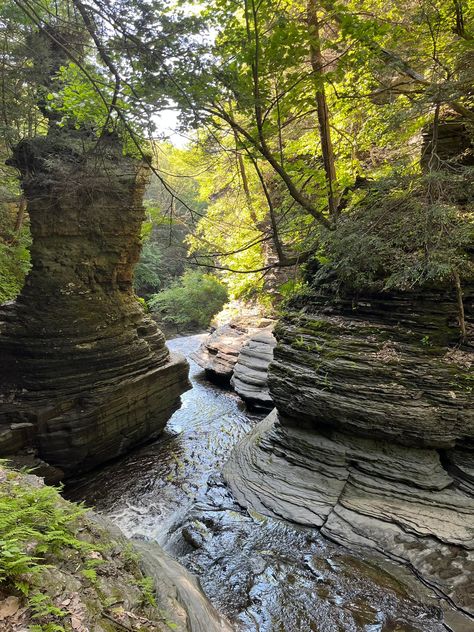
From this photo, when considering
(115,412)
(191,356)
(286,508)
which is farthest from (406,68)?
(191,356)

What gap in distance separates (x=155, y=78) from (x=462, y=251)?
16.2ft

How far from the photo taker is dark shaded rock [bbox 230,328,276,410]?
33.5 ft

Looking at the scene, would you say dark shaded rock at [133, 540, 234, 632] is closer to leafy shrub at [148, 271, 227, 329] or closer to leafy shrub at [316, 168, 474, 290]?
leafy shrub at [316, 168, 474, 290]

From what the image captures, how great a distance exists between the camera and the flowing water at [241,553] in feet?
12.2

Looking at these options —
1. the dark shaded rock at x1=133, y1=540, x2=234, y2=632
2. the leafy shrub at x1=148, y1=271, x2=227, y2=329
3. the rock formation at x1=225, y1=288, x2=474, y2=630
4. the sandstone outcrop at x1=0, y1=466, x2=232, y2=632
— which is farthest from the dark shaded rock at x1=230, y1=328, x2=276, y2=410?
the leafy shrub at x1=148, y1=271, x2=227, y2=329

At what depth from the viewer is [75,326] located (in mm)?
7664

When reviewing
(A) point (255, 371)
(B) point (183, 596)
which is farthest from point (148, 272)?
(B) point (183, 596)

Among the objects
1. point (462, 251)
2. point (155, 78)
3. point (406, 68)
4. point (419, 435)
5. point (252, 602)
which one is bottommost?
point (252, 602)

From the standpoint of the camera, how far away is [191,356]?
1622 cm

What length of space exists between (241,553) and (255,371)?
629cm

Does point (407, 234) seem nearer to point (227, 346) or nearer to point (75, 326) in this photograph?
point (75, 326)

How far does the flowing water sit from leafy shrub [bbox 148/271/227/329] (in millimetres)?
15006

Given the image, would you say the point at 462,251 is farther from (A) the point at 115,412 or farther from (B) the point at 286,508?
(A) the point at 115,412

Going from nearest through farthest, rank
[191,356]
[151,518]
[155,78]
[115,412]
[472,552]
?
[155,78]
[472,552]
[151,518]
[115,412]
[191,356]
